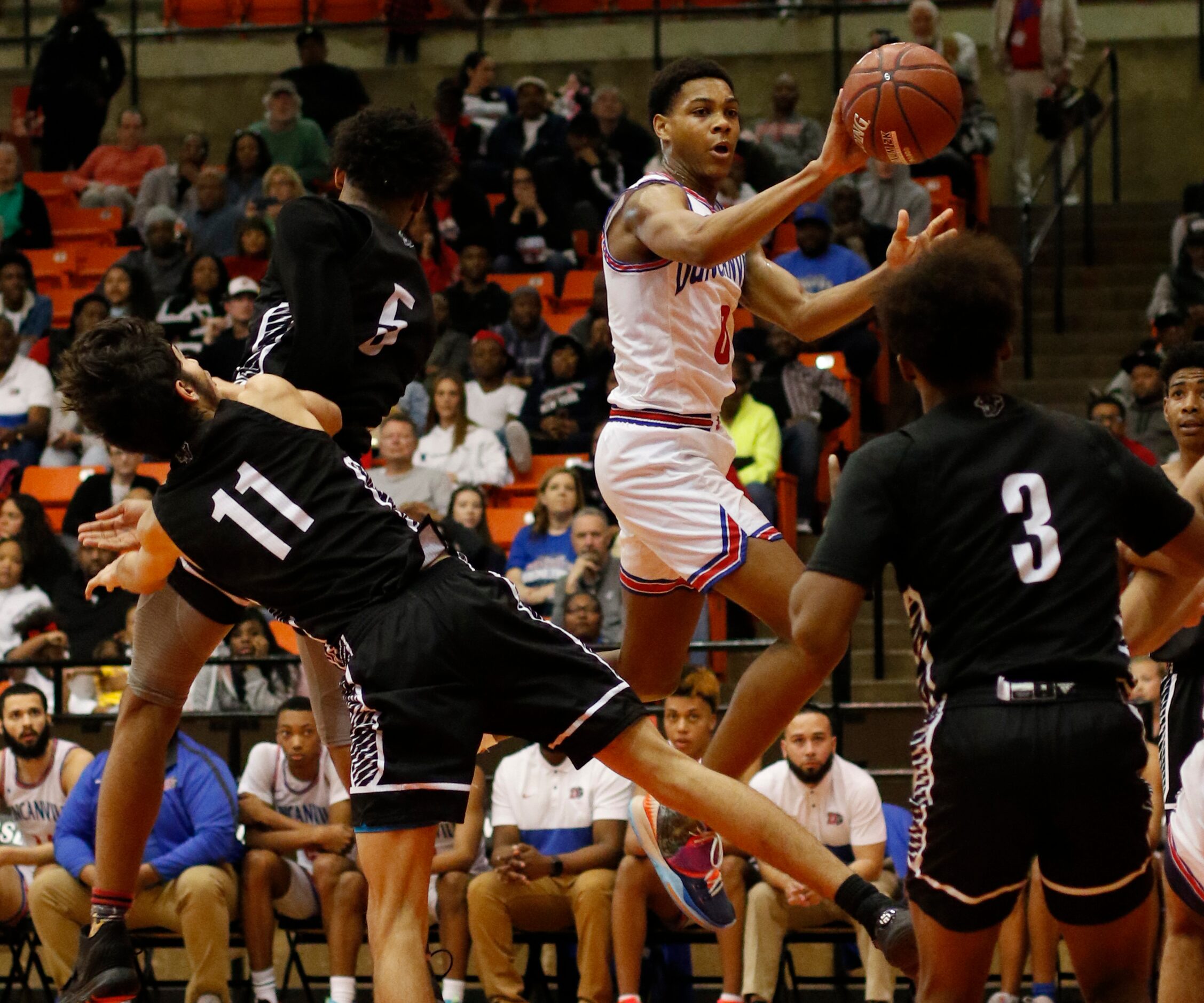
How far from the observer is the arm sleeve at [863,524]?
3.67 meters

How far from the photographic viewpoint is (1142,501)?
3.79 metres

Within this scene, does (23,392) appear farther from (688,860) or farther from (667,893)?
(688,860)

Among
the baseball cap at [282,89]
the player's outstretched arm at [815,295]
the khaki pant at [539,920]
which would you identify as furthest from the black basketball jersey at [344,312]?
the baseball cap at [282,89]

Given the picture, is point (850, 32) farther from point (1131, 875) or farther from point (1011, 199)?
point (1131, 875)

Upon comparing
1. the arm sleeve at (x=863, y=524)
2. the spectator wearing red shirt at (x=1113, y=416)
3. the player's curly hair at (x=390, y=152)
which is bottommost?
the arm sleeve at (x=863, y=524)

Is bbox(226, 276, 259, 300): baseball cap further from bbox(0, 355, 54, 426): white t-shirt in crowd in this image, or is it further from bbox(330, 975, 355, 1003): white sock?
bbox(330, 975, 355, 1003): white sock

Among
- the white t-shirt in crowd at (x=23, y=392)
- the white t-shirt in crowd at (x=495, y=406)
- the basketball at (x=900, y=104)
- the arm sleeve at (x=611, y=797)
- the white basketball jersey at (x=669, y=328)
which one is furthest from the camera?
the white t-shirt in crowd at (x=23, y=392)

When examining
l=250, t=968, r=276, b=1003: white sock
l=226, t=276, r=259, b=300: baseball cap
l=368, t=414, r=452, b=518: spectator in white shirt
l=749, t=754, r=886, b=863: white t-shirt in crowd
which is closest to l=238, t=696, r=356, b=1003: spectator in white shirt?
l=250, t=968, r=276, b=1003: white sock

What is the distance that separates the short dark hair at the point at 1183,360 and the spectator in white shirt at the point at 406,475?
19.0 ft

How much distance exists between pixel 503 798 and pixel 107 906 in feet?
12.3

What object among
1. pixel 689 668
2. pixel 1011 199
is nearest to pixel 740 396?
pixel 689 668

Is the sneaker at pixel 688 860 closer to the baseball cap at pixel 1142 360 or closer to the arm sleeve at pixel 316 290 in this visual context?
the arm sleeve at pixel 316 290

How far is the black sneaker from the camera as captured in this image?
4.93 metres

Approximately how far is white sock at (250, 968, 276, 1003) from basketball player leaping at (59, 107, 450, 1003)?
129 inches
